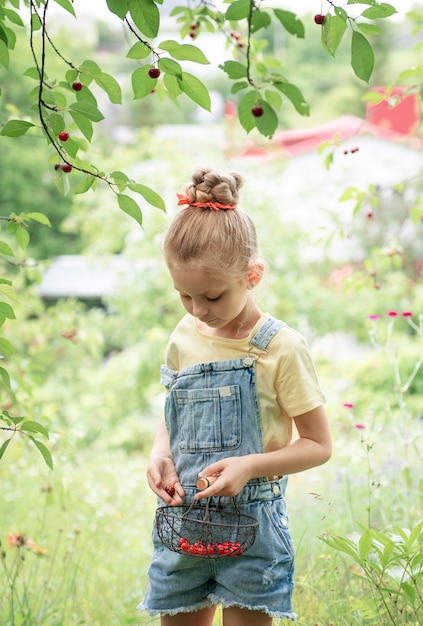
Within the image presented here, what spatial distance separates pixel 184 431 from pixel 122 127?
21.4 meters

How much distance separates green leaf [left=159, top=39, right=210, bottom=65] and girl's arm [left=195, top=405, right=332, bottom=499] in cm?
74

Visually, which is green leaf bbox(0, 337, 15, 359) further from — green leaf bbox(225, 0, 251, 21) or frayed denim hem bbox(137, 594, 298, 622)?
green leaf bbox(225, 0, 251, 21)

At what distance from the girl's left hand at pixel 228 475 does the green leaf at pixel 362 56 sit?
2.53 ft

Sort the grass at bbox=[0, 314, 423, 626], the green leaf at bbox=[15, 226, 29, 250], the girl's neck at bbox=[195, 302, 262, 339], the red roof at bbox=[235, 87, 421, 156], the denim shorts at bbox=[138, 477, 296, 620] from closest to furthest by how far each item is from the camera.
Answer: the denim shorts at bbox=[138, 477, 296, 620], the girl's neck at bbox=[195, 302, 262, 339], the green leaf at bbox=[15, 226, 29, 250], the grass at bbox=[0, 314, 423, 626], the red roof at bbox=[235, 87, 421, 156]

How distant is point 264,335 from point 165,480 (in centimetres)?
39

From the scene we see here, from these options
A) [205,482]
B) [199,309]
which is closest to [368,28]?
[199,309]

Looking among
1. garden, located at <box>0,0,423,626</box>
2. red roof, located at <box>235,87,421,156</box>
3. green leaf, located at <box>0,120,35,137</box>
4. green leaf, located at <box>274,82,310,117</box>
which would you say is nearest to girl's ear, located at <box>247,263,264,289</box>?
garden, located at <box>0,0,423,626</box>

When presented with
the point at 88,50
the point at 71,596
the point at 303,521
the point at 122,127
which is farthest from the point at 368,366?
the point at 122,127

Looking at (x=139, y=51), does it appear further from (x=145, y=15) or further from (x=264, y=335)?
(x=264, y=335)

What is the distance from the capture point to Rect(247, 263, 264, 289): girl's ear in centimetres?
167

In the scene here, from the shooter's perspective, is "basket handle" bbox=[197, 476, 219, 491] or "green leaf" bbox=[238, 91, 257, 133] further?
"green leaf" bbox=[238, 91, 257, 133]

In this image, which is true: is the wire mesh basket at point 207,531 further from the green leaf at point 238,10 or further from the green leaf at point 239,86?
the green leaf at point 238,10

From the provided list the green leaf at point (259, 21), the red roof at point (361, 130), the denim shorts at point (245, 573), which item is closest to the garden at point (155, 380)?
the denim shorts at point (245, 573)

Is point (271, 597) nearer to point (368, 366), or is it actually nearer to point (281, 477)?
point (281, 477)
